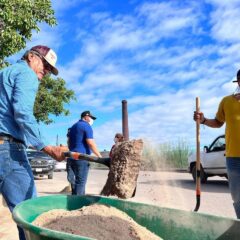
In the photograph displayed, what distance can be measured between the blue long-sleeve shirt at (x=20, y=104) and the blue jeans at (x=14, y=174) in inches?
4.4

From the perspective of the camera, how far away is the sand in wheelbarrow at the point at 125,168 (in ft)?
13.8

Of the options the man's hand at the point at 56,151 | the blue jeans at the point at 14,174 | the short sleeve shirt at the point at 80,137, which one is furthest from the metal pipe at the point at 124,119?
the man's hand at the point at 56,151

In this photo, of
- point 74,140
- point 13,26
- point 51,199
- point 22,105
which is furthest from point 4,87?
point 13,26

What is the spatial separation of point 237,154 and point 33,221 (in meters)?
2.67

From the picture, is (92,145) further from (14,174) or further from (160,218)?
(160,218)

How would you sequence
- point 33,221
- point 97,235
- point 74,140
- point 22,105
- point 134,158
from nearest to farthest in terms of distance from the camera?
point 97,235
point 33,221
point 22,105
point 134,158
point 74,140

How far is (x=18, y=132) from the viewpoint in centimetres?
412

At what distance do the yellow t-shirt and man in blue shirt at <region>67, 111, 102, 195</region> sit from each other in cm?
337

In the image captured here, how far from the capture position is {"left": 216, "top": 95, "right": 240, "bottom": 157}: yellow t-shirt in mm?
5434

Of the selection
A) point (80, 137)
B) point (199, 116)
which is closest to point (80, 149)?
point (80, 137)

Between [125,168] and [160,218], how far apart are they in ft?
1.87

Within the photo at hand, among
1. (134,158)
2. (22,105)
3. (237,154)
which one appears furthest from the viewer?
(237,154)

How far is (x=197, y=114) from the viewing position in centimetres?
606

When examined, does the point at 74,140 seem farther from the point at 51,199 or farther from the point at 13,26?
the point at 51,199
